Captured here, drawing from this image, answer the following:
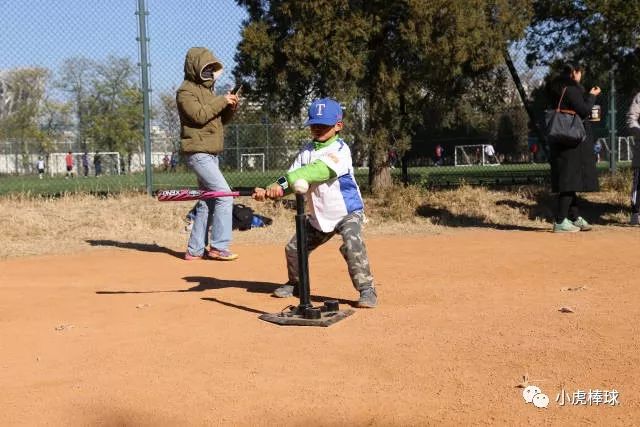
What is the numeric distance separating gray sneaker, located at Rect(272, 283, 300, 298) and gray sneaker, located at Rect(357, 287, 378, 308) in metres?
0.68

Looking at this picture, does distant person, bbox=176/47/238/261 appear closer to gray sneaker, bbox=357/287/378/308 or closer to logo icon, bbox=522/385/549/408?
gray sneaker, bbox=357/287/378/308

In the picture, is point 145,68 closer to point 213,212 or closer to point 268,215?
point 268,215

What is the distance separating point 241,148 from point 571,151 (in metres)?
11.1

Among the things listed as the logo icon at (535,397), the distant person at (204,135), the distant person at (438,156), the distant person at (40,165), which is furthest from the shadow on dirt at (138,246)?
the distant person at (40,165)

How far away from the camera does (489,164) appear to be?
22.4 meters

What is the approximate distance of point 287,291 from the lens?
231 inches

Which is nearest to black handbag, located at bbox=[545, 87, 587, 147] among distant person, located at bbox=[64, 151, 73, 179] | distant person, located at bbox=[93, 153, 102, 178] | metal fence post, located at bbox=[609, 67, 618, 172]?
metal fence post, located at bbox=[609, 67, 618, 172]

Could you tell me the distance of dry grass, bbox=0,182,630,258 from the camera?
10.1 meters

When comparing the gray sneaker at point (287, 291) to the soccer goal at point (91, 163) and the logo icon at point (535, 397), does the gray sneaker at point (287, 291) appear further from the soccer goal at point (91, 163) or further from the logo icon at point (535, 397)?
the soccer goal at point (91, 163)

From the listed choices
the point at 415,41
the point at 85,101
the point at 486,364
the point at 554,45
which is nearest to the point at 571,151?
the point at 415,41

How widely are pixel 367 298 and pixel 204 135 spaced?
349 cm

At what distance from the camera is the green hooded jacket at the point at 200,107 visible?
25.8 ft

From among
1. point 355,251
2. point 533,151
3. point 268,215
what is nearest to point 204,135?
point 355,251

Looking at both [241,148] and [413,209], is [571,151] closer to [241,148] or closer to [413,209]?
[413,209]
